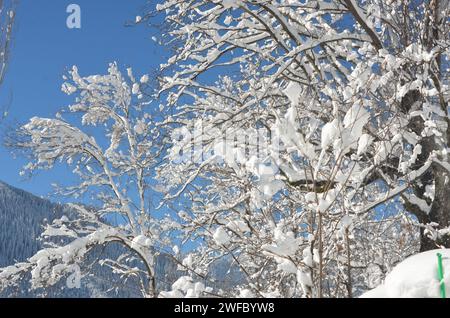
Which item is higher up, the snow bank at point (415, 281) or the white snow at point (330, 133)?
the white snow at point (330, 133)

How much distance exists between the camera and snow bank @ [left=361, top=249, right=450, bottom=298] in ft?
6.11

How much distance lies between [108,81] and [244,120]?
5926 mm

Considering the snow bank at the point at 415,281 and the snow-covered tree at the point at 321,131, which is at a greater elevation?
the snow-covered tree at the point at 321,131

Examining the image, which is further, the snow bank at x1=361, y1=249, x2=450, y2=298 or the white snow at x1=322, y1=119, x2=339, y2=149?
the white snow at x1=322, y1=119, x2=339, y2=149

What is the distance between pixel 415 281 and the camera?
1889mm

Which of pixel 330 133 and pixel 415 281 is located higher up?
pixel 330 133

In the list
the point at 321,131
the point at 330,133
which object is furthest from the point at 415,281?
the point at 321,131

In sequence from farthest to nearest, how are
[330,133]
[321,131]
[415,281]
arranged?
1. [321,131]
2. [330,133]
3. [415,281]

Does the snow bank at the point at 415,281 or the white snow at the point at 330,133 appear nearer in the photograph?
the snow bank at the point at 415,281

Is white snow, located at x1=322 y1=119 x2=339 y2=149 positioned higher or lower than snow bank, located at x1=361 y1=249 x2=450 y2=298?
higher

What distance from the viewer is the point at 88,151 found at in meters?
9.51

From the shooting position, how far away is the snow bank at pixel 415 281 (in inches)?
73.3

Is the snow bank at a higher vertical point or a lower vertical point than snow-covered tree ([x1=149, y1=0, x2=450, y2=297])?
lower

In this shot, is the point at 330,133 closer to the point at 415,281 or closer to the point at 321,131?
the point at 415,281
